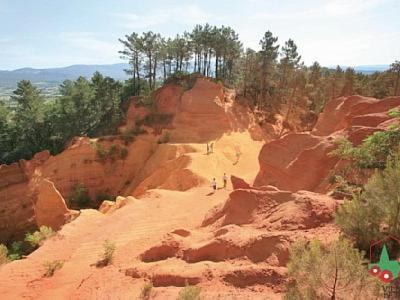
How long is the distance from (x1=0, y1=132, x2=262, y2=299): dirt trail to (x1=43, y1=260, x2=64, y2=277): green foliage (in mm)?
182

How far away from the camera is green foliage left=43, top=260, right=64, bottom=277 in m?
13.6

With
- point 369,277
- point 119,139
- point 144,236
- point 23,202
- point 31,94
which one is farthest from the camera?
point 31,94

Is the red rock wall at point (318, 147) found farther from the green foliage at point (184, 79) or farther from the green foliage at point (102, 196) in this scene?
the green foliage at point (184, 79)

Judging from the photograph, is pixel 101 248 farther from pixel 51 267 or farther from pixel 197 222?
pixel 197 222

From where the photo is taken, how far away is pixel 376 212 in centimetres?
824

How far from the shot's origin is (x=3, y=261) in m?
17.5

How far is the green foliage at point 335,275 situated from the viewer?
639 centimetres

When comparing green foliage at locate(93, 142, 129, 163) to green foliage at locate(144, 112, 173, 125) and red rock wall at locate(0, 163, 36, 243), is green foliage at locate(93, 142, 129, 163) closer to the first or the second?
green foliage at locate(144, 112, 173, 125)

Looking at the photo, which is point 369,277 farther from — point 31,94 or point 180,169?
point 31,94

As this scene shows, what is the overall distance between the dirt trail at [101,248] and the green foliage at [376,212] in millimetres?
3081

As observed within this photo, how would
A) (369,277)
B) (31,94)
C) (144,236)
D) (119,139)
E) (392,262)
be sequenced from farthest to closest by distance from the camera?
1. (31,94)
2. (119,139)
3. (144,236)
4. (392,262)
5. (369,277)

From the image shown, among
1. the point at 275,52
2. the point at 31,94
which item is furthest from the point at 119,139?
the point at 275,52

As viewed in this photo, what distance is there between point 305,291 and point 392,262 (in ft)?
6.52

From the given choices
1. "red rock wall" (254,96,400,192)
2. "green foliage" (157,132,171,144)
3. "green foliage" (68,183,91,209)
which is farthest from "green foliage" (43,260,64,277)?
"green foliage" (157,132,171,144)
